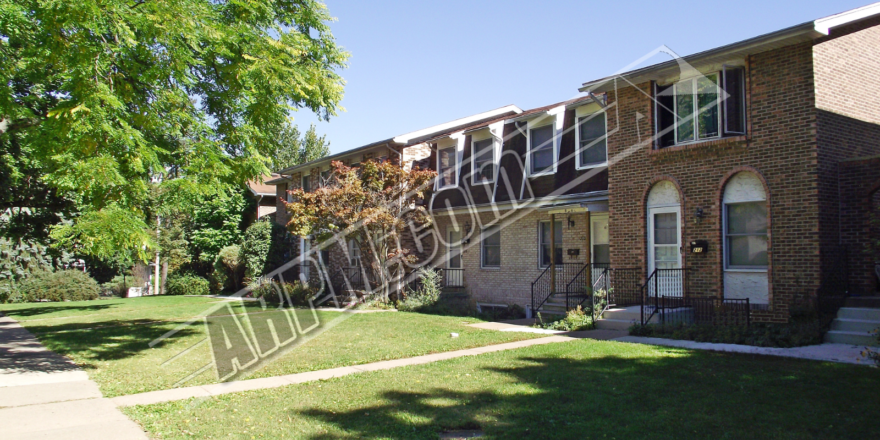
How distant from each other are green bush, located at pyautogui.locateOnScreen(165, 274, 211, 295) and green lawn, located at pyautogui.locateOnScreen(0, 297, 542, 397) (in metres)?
11.2

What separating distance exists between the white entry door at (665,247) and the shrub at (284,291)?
12.7 meters

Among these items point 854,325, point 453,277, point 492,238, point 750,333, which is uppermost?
point 492,238

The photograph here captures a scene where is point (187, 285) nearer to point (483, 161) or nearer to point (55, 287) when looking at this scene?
point (55, 287)

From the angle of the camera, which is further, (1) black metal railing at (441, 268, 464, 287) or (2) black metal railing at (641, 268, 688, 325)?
(1) black metal railing at (441, 268, 464, 287)

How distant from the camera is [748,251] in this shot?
12234 millimetres

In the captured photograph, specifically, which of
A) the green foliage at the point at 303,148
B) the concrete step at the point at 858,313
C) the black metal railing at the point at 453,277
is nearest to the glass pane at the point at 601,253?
the black metal railing at the point at 453,277

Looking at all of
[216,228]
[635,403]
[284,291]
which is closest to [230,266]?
[216,228]

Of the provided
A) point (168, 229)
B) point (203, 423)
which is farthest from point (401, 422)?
point (168, 229)

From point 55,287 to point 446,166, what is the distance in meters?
18.6

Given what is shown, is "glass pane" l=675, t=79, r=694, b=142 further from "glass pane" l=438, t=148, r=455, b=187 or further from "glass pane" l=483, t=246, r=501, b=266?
"glass pane" l=438, t=148, r=455, b=187

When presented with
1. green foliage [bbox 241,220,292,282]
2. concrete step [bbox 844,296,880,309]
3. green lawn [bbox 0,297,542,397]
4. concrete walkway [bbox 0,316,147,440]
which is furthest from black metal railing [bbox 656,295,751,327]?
green foliage [bbox 241,220,292,282]

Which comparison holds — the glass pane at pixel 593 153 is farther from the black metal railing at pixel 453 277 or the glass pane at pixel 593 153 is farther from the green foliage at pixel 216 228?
the green foliage at pixel 216 228

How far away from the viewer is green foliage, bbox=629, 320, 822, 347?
33.4ft

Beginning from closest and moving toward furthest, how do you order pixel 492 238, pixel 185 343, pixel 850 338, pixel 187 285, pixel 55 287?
pixel 850 338
pixel 185 343
pixel 492 238
pixel 55 287
pixel 187 285
